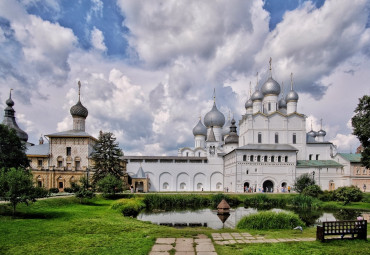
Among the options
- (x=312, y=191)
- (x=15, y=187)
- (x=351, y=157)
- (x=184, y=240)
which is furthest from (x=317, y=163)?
(x=15, y=187)

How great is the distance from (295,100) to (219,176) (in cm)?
1584

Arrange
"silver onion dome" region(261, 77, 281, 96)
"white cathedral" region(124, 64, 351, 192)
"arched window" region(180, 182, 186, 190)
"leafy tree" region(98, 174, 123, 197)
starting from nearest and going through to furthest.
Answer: "leafy tree" region(98, 174, 123, 197), "white cathedral" region(124, 64, 351, 192), "arched window" region(180, 182, 186, 190), "silver onion dome" region(261, 77, 281, 96)

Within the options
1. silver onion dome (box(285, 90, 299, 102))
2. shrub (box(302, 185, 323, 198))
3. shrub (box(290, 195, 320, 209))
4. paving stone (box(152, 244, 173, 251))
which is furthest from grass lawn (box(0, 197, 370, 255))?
silver onion dome (box(285, 90, 299, 102))

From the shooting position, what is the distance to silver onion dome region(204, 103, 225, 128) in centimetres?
5072

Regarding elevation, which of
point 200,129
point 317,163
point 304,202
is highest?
point 200,129

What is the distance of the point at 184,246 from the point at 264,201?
65.2ft

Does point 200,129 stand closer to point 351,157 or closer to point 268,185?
point 268,185

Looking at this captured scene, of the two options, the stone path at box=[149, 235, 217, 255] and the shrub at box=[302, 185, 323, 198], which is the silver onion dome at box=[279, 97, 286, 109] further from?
the stone path at box=[149, 235, 217, 255]

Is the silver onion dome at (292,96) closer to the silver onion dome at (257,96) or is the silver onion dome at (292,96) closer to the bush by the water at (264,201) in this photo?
the silver onion dome at (257,96)

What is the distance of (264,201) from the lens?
26344 millimetres

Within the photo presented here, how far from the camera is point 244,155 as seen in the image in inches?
1385

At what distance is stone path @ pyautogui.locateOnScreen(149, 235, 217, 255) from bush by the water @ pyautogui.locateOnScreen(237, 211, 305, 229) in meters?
3.75

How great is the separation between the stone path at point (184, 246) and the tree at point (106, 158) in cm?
2071

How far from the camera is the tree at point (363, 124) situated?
849 inches
